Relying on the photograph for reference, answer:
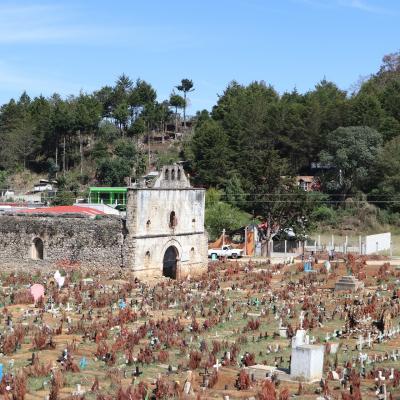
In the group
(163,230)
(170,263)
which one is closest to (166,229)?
(163,230)

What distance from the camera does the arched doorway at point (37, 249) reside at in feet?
143

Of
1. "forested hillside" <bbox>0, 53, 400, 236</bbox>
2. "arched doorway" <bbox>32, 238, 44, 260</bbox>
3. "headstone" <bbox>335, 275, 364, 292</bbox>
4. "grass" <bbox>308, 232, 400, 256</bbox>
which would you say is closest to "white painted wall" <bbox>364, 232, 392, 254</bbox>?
"grass" <bbox>308, 232, 400, 256</bbox>

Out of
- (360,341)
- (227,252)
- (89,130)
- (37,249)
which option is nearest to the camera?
(360,341)

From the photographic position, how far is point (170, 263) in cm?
4472

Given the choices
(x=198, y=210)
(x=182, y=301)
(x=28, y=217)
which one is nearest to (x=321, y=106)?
(x=198, y=210)

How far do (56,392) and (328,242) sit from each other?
42.9m

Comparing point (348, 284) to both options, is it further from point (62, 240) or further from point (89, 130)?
point (89, 130)

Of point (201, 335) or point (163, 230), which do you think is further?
point (163, 230)

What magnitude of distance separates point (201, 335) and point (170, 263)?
18.5m

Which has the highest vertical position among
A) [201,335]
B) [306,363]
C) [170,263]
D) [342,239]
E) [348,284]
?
[342,239]

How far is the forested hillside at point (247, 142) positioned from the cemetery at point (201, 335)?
17.3 m

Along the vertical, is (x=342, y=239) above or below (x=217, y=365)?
above

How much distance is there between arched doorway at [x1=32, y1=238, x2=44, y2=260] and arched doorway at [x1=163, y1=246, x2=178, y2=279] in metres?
6.48

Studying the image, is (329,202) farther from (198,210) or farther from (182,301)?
(182,301)
